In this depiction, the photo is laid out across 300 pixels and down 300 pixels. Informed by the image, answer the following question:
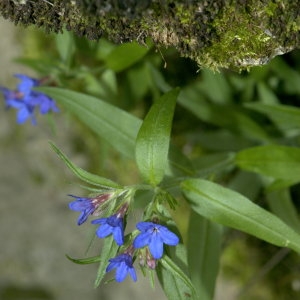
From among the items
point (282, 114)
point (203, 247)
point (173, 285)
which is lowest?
point (203, 247)

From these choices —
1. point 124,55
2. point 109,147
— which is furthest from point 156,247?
point 109,147

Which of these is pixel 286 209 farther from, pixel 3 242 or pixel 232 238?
pixel 3 242

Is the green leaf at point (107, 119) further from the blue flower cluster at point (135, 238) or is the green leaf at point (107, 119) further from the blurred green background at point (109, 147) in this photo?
the blue flower cluster at point (135, 238)

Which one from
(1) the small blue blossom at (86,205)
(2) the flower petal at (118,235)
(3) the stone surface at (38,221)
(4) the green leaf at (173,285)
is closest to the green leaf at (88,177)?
(1) the small blue blossom at (86,205)

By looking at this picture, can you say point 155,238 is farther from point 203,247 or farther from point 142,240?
point 203,247

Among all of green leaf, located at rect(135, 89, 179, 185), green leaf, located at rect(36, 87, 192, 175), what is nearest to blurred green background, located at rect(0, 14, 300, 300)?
green leaf, located at rect(36, 87, 192, 175)

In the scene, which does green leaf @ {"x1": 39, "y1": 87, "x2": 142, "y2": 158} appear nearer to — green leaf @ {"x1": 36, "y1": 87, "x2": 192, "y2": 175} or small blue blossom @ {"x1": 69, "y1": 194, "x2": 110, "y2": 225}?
green leaf @ {"x1": 36, "y1": 87, "x2": 192, "y2": 175}

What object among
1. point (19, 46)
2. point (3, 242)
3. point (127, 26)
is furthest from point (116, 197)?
point (19, 46)
